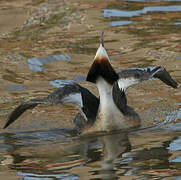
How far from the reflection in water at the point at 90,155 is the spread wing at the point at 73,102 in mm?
333

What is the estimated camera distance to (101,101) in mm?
8219

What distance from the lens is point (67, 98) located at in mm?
8180

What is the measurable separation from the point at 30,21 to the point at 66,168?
9.81 metres

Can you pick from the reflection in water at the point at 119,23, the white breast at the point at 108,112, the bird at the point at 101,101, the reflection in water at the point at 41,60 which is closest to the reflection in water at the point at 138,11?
the reflection in water at the point at 119,23

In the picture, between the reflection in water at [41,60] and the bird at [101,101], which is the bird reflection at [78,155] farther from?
the reflection in water at [41,60]

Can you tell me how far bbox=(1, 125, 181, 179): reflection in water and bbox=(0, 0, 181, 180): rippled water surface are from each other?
1 cm

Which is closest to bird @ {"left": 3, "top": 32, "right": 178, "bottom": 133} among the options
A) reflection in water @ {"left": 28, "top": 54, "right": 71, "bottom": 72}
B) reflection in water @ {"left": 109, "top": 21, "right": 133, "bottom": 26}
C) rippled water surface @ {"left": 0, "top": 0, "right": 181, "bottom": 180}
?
rippled water surface @ {"left": 0, "top": 0, "right": 181, "bottom": 180}

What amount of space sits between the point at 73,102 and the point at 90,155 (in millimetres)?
1528

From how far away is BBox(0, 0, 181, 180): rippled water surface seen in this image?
6547 mm

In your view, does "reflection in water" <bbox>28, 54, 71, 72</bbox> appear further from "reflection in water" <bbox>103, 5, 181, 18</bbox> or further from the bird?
the bird

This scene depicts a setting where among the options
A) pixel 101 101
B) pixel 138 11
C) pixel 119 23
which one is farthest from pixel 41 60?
pixel 101 101

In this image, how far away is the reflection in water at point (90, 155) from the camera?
20.3 ft

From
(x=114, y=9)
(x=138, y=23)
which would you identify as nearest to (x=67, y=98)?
(x=138, y=23)

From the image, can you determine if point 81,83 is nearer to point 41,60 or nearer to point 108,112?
point 41,60
